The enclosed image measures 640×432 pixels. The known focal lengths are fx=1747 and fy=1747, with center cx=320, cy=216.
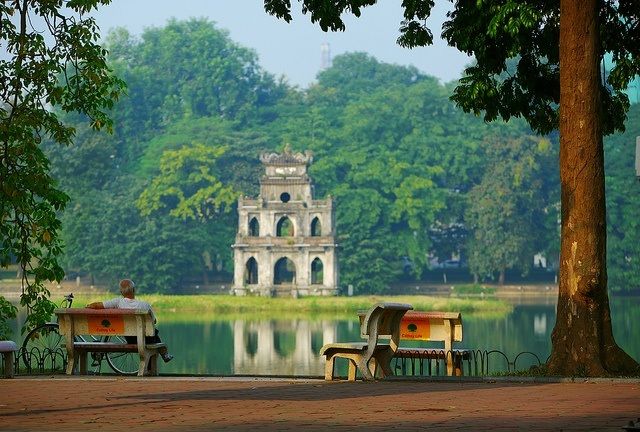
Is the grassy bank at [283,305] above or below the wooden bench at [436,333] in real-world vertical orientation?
above

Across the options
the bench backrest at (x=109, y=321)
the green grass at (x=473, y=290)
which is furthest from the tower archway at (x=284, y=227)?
the bench backrest at (x=109, y=321)

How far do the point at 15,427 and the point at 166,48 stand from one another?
279 feet

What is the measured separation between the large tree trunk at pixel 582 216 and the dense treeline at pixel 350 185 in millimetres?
56055

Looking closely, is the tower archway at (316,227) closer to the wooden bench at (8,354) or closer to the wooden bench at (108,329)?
the wooden bench at (108,329)

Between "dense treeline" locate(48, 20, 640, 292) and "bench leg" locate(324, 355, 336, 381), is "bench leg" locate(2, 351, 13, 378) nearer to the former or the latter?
"bench leg" locate(324, 355, 336, 381)

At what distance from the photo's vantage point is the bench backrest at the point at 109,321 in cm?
1584

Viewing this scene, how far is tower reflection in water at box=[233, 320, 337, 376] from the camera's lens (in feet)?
128

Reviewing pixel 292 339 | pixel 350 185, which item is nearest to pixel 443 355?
pixel 292 339

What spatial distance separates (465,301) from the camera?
6512cm

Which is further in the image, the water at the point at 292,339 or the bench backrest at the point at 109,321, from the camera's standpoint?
the water at the point at 292,339

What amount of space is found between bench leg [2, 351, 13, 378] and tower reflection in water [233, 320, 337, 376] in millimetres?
17236

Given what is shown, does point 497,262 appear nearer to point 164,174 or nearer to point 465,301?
point 465,301

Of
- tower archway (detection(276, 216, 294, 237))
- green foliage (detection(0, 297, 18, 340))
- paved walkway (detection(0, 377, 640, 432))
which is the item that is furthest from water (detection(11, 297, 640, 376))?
paved walkway (detection(0, 377, 640, 432))

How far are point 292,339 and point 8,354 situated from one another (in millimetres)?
34063
